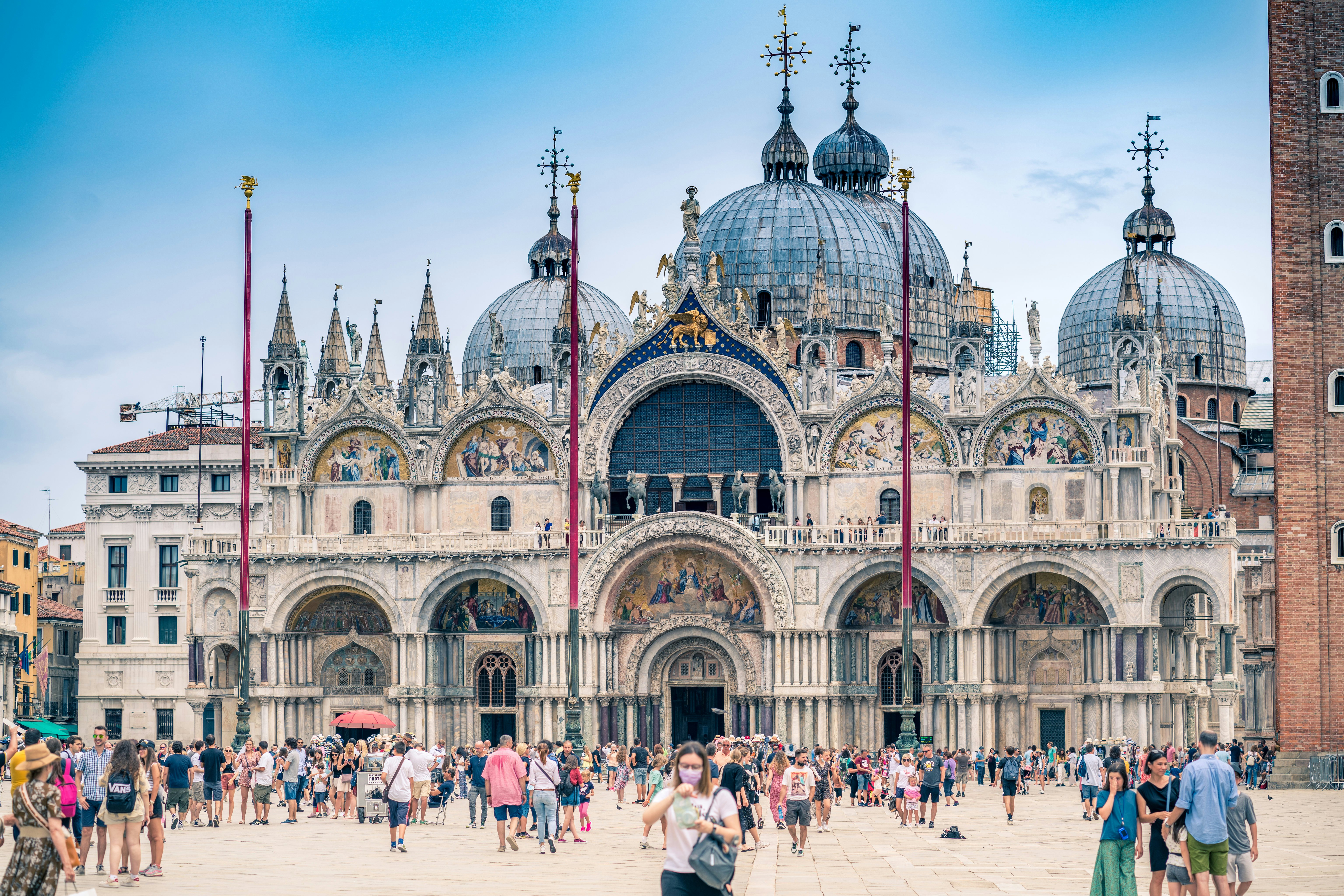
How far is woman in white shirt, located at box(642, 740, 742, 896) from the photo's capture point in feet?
58.8

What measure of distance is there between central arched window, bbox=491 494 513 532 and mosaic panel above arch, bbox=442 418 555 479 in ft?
2.44

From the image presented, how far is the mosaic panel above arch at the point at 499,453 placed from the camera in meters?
68.1

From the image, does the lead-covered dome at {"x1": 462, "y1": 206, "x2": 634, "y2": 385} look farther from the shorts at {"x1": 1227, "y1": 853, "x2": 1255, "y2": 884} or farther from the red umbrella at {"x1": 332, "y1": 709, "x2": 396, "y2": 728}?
the shorts at {"x1": 1227, "y1": 853, "x2": 1255, "y2": 884}

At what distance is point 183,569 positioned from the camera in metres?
73.4

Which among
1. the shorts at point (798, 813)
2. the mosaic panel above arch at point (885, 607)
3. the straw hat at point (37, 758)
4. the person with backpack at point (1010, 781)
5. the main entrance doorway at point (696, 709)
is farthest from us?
the main entrance doorway at point (696, 709)

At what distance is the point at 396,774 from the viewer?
33.8 meters

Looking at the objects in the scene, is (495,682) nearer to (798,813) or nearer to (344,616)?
(344,616)

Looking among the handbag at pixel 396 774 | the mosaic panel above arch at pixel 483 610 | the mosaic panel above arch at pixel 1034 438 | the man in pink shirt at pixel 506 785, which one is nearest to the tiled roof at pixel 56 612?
the mosaic panel above arch at pixel 483 610

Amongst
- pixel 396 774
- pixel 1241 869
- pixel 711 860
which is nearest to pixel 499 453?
pixel 396 774

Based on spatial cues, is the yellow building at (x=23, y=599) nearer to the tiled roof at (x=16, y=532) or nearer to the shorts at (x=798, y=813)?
the tiled roof at (x=16, y=532)

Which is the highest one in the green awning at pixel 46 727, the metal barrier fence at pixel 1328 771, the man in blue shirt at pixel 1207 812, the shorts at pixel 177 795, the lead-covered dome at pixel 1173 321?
the lead-covered dome at pixel 1173 321

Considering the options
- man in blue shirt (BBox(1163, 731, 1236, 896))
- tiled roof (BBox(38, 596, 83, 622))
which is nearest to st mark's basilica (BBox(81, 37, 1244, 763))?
tiled roof (BBox(38, 596, 83, 622))

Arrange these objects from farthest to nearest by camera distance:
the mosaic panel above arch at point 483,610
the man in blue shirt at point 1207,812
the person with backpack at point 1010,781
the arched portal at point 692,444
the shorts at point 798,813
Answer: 1. the mosaic panel above arch at point 483,610
2. the arched portal at point 692,444
3. the person with backpack at point 1010,781
4. the shorts at point 798,813
5. the man in blue shirt at point 1207,812

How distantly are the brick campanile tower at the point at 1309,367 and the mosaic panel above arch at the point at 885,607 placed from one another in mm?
12806
